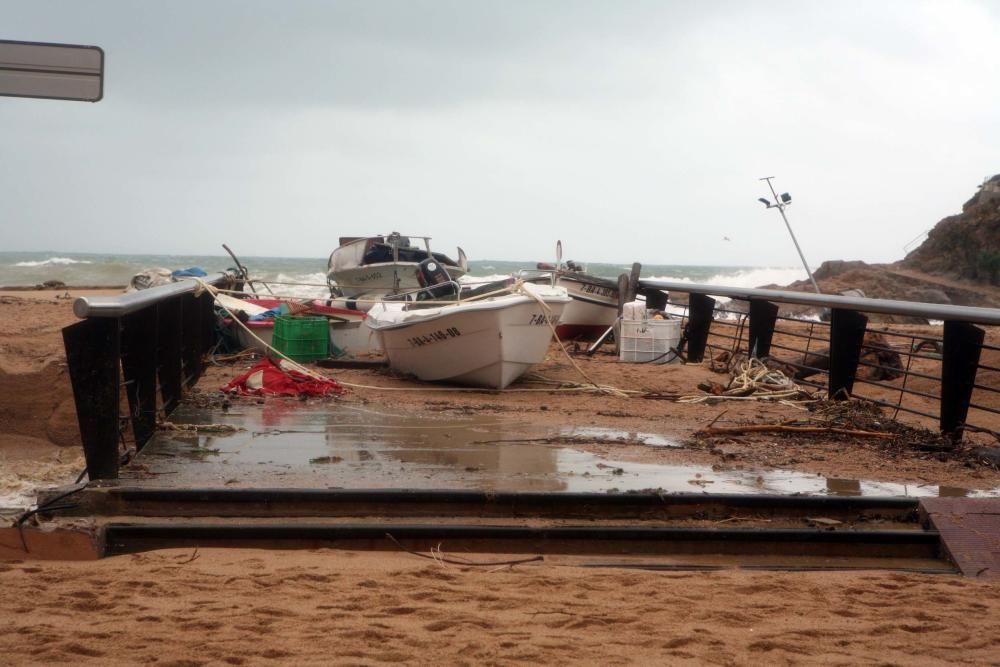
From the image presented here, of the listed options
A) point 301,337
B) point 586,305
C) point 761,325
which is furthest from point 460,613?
point 586,305

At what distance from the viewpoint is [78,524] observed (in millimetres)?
4484

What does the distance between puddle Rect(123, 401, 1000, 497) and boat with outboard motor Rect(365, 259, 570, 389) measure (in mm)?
2046

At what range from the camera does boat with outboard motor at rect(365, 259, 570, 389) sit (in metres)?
9.27

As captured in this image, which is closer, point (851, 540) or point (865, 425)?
point (851, 540)

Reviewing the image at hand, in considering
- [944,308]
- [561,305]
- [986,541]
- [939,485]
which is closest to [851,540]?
[986,541]

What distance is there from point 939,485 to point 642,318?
632cm

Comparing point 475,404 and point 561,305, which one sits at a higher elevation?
point 561,305

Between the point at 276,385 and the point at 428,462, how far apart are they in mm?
3244

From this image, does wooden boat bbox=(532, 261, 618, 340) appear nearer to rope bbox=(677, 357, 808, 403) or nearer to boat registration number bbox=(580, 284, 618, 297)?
boat registration number bbox=(580, 284, 618, 297)

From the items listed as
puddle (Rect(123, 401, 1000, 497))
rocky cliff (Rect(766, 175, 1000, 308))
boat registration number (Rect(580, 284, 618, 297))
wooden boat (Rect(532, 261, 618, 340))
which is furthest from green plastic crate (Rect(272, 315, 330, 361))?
rocky cliff (Rect(766, 175, 1000, 308))

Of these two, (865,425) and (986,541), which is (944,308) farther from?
(986,541)

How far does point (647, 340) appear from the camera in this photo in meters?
11.7

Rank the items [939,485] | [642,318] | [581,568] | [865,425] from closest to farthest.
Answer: [581,568] < [939,485] < [865,425] < [642,318]

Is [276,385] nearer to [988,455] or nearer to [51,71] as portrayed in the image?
[51,71]
